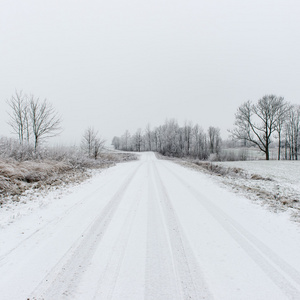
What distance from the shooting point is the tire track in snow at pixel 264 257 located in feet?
7.20

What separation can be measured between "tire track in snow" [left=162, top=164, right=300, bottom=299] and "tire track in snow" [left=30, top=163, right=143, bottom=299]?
2.67 metres

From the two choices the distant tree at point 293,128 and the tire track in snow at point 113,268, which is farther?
the distant tree at point 293,128

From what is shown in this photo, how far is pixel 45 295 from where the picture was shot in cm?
202

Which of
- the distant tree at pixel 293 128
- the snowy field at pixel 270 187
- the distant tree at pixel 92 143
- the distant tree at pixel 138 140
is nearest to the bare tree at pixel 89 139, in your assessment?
the distant tree at pixel 92 143

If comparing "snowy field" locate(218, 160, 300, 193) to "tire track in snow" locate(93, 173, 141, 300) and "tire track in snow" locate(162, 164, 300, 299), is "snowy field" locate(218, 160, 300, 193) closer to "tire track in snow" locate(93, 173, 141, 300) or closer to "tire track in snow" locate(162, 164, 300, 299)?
"tire track in snow" locate(162, 164, 300, 299)

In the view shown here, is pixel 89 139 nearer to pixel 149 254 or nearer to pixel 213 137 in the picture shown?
pixel 149 254

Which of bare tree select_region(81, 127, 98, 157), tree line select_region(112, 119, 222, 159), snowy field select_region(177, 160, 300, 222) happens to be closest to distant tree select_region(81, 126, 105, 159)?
bare tree select_region(81, 127, 98, 157)

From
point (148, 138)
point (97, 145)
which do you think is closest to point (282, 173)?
point (97, 145)

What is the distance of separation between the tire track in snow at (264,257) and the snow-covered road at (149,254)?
13 millimetres

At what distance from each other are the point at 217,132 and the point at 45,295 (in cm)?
8624

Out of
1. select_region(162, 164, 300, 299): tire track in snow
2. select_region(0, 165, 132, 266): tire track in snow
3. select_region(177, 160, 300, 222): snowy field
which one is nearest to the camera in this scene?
select_region(162, 164, 300, 299): tire track in snow

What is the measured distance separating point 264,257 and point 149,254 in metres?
1.90

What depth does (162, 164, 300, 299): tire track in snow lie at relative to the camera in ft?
7.20

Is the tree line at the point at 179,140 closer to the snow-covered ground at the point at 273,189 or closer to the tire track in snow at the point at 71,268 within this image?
the snow-covered ground at the point at 273,189
